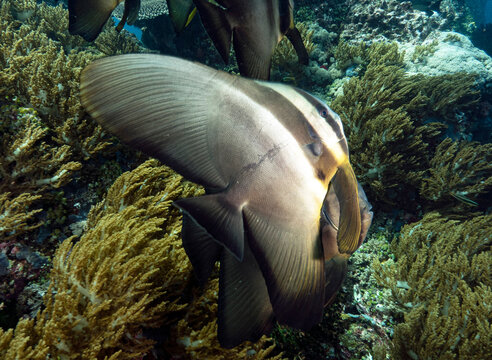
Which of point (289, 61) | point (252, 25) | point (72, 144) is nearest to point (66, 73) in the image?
point (72, 144)

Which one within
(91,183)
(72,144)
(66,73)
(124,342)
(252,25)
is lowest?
(124,342)

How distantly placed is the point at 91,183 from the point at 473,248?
456 cm

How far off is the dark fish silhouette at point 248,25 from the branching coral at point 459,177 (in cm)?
387

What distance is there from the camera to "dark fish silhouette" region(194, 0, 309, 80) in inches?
47.0

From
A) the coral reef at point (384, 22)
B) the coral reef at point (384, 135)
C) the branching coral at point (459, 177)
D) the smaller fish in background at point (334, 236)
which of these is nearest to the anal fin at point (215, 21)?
the smaller fish in background at point (334, 236)

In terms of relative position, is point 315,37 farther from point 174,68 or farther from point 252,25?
point 174,68

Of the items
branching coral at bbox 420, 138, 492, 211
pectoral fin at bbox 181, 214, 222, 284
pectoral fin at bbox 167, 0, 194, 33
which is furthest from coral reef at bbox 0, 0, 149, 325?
branching coral at bbox 420, 138, 492, 211

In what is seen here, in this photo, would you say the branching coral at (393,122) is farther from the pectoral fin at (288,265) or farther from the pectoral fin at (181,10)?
the pectoral fin at (288,265)

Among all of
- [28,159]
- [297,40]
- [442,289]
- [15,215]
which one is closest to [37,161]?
[28,159]

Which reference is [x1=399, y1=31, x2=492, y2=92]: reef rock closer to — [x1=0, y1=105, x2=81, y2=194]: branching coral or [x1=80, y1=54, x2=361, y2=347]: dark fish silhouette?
[x1=80, y1=54, x2=361, y2=347]: dark fish silhouette

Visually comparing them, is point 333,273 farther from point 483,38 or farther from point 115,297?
point 483,38

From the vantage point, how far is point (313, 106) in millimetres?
747

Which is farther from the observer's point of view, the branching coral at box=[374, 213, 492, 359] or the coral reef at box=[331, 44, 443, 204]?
the coral reef at box=[331, 44, 443, 204]

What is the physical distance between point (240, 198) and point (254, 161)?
106 millimetres
